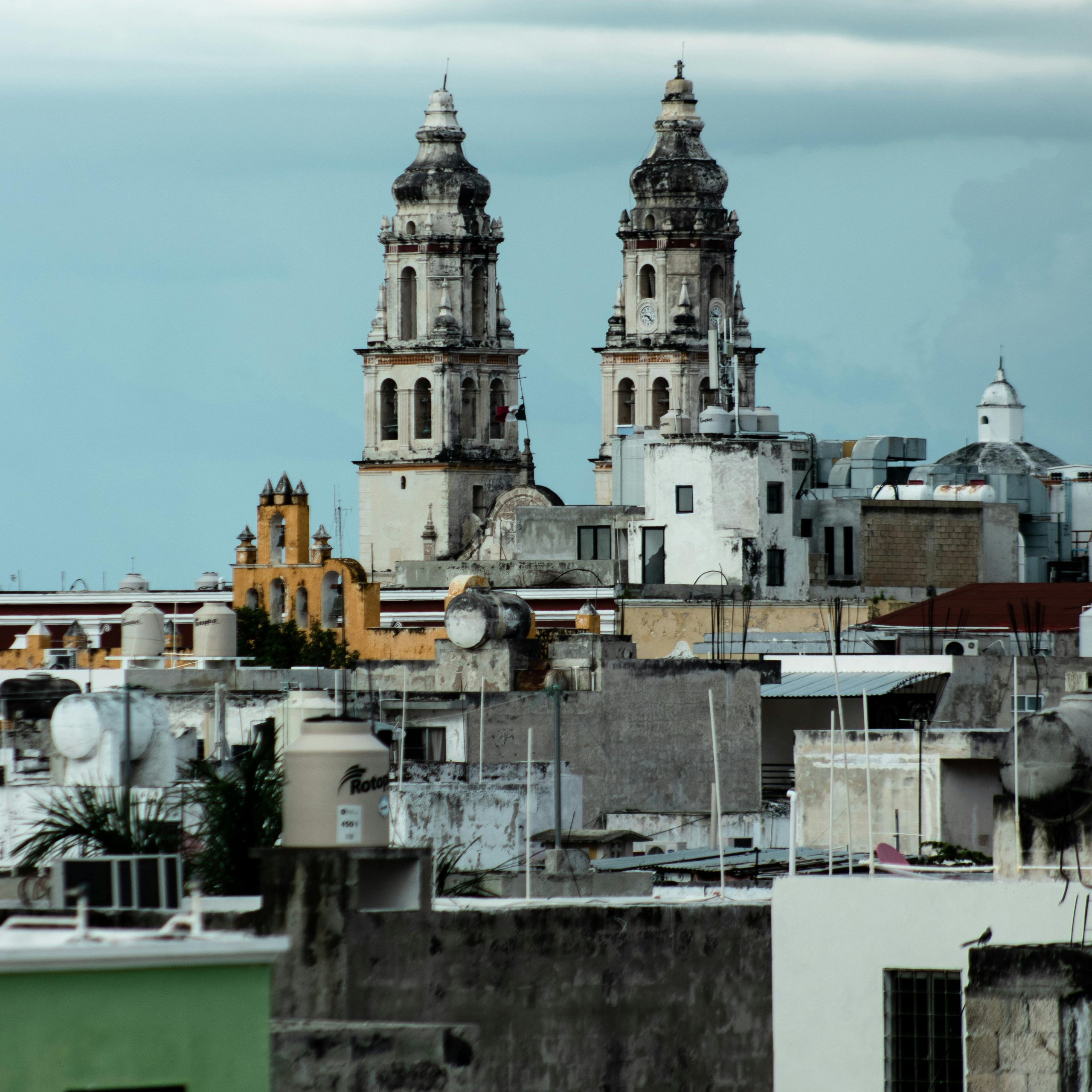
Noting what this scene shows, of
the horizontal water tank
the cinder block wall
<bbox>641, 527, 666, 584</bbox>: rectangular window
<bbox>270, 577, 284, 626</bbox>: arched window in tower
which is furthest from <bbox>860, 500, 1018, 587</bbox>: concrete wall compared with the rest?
<bbox>270, 577, 284, 626</bbox>: arched window in tower

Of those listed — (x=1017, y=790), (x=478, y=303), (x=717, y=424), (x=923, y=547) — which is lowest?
(x=1017, y=790)

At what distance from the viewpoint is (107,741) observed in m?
24.1

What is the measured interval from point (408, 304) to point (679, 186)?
410 inches

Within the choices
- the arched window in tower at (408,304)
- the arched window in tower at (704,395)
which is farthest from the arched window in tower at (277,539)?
the arched window in tower at (704,395)

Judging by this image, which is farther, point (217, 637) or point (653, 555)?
point (653, 555)

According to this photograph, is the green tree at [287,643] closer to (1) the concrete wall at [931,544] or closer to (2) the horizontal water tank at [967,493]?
(1) the concrete wall at [931,544]

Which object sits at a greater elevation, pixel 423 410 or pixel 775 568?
pixel 423 410

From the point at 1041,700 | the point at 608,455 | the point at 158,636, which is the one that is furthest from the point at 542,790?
the point at 608,455

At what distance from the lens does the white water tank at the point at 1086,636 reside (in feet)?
121

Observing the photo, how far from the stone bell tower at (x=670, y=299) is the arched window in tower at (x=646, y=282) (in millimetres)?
30

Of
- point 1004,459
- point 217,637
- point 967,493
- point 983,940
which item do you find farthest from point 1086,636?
point 1004,459

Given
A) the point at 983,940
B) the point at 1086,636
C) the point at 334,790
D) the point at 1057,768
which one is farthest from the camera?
the point at 1086,636

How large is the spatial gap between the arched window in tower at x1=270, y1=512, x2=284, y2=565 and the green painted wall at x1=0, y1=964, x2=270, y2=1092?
61.7 m

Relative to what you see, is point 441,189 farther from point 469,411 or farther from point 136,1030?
point 136,1030
